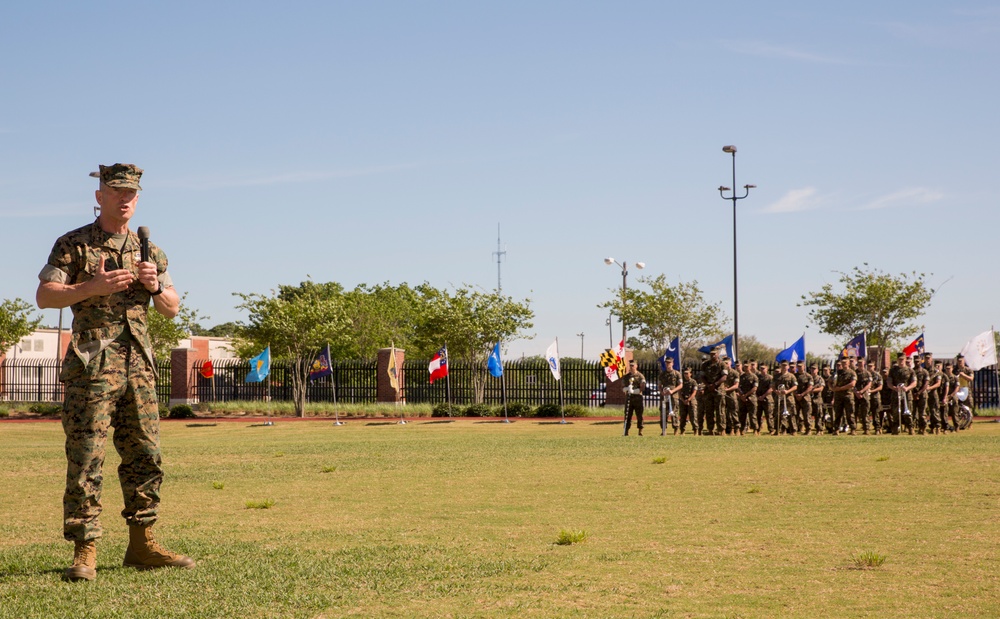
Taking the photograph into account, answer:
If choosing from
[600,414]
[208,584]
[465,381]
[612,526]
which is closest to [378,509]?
[612,526]

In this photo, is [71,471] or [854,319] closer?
[71,471]

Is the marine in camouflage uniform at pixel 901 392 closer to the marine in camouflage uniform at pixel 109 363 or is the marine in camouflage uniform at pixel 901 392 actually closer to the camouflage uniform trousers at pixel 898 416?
the camouflage uniform trousers at pixel 898 416

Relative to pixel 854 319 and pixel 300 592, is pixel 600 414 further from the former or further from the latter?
pixel 300 592

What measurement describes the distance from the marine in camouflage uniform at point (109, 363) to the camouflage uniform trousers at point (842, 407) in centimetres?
2349

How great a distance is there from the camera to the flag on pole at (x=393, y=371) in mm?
45281

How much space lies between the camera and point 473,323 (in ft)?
173

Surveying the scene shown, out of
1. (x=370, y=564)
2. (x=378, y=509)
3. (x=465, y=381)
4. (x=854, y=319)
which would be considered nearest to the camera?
(x=370, y=564)

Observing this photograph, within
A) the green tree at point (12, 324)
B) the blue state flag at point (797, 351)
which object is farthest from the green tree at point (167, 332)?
the blue state flag at point (797, 351)

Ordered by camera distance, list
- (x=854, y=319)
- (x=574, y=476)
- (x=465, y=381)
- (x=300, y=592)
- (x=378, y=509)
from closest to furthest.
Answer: (x=300, y=592)
(x=378, y=509)
(x=574, y=476)
(x=465, y=381)
(x=854, y=319)

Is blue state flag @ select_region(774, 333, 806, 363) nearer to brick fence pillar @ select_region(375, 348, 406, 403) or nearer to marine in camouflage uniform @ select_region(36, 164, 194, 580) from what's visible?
brick fence pillar @ select_region(375, 348, 406, 403)

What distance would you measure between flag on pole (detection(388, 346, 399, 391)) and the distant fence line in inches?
69.9

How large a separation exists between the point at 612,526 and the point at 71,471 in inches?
171

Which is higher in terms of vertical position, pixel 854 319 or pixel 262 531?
pixel 854 319

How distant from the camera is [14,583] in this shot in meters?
6.88
